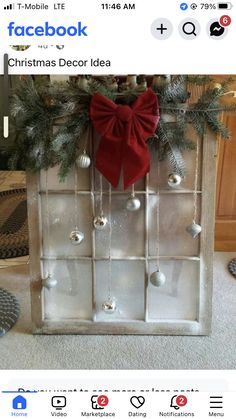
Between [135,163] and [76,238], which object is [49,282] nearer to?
[76,238]

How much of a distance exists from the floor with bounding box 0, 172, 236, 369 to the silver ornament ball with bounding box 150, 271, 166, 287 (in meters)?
0.17

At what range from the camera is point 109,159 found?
1117 mm

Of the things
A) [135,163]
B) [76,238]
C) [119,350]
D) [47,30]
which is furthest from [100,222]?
[47,30]

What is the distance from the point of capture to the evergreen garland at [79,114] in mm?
1113

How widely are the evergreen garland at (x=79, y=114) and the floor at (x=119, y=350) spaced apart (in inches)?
18.5

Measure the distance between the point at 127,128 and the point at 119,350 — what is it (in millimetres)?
580

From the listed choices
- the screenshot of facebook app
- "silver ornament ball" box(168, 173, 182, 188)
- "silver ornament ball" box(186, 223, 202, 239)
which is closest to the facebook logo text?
the screenshot of facebook app

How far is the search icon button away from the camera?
861 mm

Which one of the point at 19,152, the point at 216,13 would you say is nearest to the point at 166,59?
the point at 216,13

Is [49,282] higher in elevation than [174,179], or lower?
lower

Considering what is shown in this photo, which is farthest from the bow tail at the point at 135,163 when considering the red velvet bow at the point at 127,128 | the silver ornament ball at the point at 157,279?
the silver ornament ball at the point at 157,279
